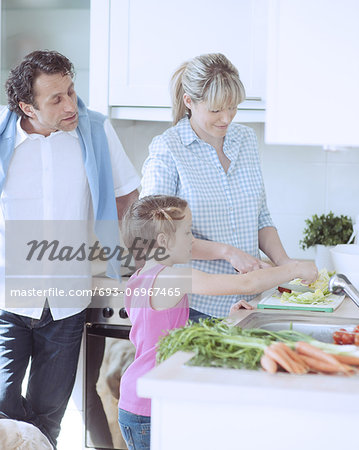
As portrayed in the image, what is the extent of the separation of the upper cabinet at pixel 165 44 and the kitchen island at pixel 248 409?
1.62 m

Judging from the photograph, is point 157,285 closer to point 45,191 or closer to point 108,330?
point 45,191

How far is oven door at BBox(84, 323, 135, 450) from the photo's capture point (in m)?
2.45

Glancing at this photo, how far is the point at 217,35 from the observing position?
256 centimetres

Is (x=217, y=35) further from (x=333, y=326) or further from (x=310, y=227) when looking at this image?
(x=333, y=326)

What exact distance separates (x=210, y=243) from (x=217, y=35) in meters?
1.06

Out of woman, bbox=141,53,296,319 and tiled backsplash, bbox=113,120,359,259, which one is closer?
woman, bbox=141,53,296,319

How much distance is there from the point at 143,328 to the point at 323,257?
3.82ft

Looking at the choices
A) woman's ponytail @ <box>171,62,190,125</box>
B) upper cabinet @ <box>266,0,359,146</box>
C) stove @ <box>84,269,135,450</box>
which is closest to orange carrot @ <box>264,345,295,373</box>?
upper cabinet @ <box>266,0,359,146</box>

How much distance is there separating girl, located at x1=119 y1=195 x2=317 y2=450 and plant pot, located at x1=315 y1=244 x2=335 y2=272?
82 centimetres

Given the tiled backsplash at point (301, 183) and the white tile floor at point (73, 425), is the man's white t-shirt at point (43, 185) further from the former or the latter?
the tiled backsplash at point (301, 183)

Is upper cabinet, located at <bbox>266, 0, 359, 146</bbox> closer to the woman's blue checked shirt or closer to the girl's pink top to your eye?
the girl's pink top

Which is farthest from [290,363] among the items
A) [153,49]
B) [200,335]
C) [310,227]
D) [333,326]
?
[153,49]

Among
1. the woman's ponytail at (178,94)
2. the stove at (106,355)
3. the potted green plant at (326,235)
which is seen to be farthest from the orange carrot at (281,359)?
the potted green plant at (326,235)

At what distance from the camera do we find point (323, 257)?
262 cm
